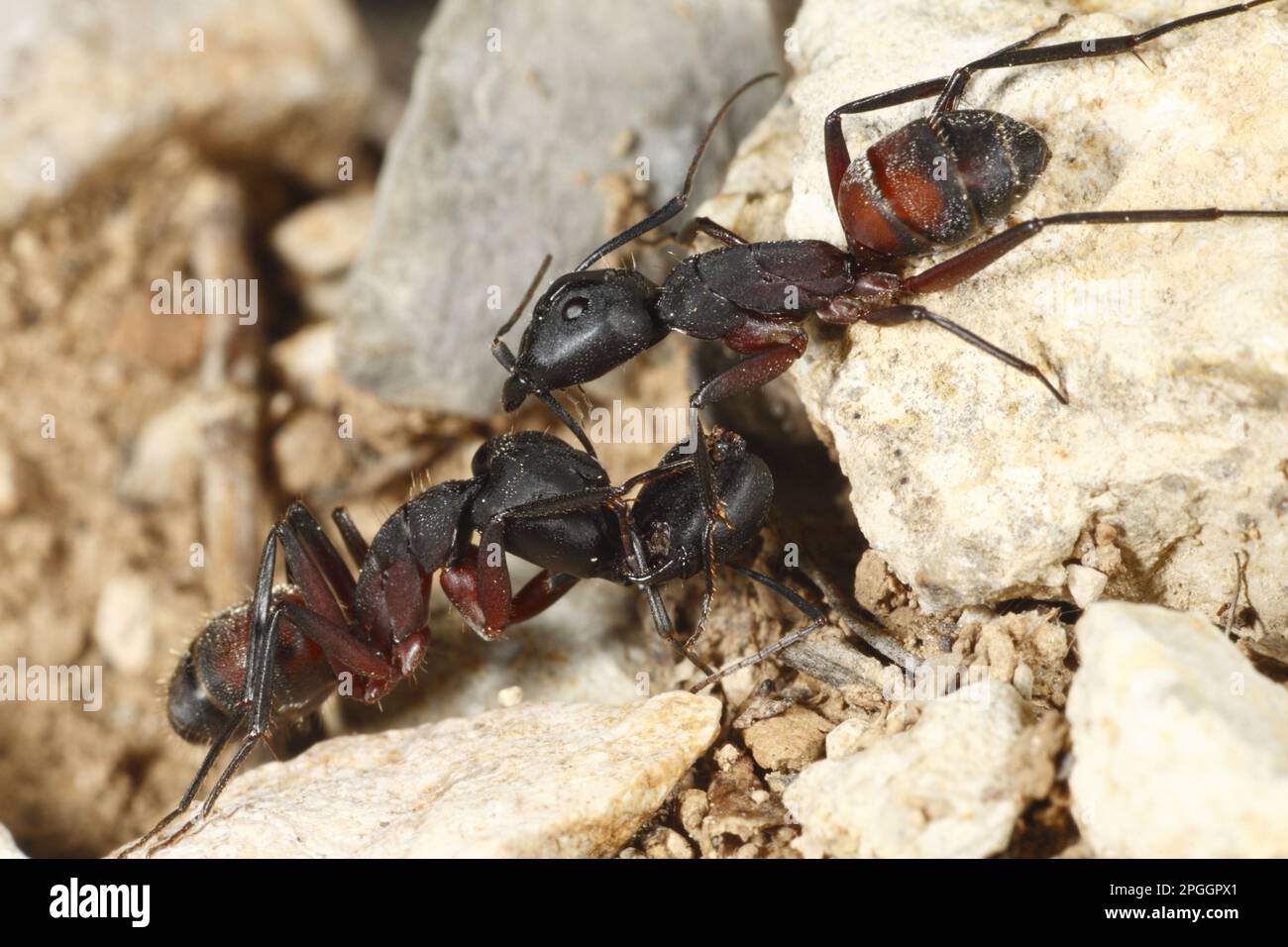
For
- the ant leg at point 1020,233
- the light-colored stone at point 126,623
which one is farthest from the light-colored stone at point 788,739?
the light-colored stone at point 126,623

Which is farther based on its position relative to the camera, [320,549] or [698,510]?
[320,549]

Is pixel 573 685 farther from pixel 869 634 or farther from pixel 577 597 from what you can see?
pixel 869 634

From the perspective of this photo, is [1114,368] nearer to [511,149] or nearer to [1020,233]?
[1020,233]

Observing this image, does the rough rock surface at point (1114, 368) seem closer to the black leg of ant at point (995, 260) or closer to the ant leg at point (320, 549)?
the black leg of ant at point (995, 260)

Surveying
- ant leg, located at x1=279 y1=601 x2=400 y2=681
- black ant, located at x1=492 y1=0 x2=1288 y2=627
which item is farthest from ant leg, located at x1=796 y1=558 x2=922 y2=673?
ant leg, located at x1=279 y1=601 x2=400 y2=681

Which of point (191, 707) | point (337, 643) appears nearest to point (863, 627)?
point (337, 643)

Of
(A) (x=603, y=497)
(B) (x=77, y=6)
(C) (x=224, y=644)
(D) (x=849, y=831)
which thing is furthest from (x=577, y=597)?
(B) (x=77, y=6)
